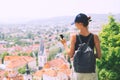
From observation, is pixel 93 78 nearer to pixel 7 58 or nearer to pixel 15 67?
pixel 15 67

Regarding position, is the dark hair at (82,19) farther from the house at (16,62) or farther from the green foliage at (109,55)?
the house at (16,62)

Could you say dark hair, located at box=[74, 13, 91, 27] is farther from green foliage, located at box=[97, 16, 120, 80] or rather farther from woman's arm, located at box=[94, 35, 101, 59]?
green foliage, located at box=[97, 16, 120, 80]

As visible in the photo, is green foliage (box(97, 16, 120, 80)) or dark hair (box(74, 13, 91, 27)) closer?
dark hair (box(74, 13, 91, 27))

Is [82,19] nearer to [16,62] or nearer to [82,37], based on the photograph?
[82,37]

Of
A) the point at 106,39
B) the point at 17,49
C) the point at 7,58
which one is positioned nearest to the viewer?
the point at 106,39

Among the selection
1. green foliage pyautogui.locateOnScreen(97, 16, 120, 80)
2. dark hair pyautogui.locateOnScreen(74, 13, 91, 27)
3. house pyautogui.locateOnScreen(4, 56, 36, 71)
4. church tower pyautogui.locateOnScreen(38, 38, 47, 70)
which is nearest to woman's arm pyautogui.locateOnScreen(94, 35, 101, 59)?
dark hair pyautogui.locateOnScreen(74, 13, 91, 27)

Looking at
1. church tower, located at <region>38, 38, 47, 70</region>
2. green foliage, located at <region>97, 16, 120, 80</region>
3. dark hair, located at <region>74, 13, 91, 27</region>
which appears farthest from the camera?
church tower, located at <region>38, 38, 47, 70</region>

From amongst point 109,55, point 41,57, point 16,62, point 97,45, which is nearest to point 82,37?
point 97,45

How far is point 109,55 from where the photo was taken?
7.59 meters

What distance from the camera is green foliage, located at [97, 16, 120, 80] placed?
7402 millimetres

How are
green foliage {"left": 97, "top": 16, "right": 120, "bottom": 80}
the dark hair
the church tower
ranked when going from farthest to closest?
the church tower < green foliage {"left": 97, "top": 16, "right": 120, "bottom": 80} < the dark hair

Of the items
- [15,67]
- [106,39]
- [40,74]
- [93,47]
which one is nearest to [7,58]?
[15,67]

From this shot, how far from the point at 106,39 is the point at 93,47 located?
441 cm

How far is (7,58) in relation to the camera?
189 feet
